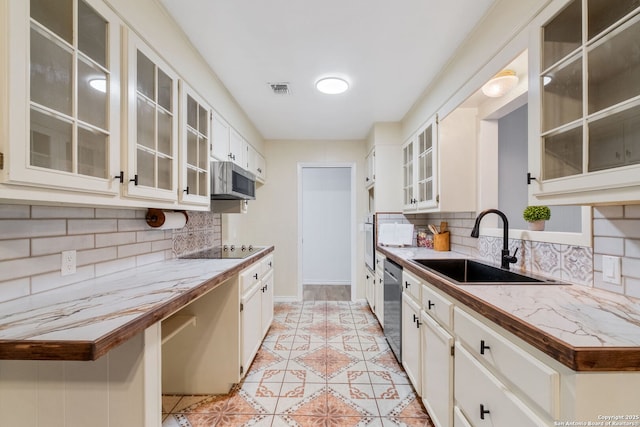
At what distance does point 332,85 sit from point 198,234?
6.06 feet

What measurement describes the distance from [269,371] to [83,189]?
1.92 m

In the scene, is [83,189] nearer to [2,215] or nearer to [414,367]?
[2,215]

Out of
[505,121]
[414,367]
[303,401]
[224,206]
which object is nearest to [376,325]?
[414,367]

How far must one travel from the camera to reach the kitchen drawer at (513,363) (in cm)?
78

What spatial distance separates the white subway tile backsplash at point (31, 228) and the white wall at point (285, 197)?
2.99 m

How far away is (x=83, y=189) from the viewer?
3.43ft

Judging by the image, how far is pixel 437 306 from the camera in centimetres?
155

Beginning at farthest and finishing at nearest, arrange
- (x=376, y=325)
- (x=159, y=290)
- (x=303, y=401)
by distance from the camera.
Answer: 1. (x=376, y=325)
2. (x=303, y=401)
3. (x=159, y=290)

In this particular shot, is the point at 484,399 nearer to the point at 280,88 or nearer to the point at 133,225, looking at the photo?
the point at 133,225

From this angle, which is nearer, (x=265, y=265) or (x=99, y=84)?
(x=99, y=84)

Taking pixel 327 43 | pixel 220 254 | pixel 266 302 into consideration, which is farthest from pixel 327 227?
pixel 327 43

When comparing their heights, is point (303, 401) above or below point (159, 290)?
below

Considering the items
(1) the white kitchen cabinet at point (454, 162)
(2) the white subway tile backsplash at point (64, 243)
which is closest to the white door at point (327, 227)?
(1) the white kitchen cabinet at point (454, 162)

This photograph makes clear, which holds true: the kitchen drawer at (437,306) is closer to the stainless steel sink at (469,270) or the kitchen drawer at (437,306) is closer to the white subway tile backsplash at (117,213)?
the stainless steel sink at (469,270)
